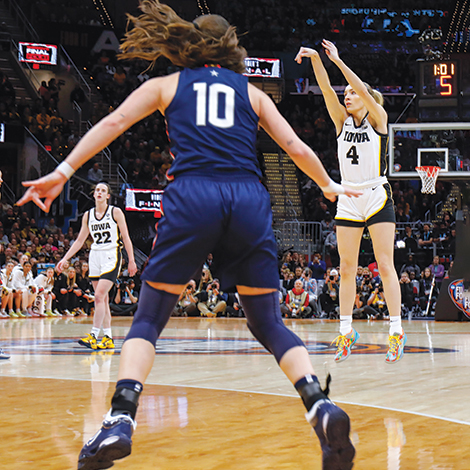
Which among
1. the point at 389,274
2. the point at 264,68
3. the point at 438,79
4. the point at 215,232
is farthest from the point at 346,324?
the point at 264,68

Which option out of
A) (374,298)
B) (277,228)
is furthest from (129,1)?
(374,298)

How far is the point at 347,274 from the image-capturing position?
6074 mm

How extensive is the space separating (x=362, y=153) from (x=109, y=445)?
4.17 metres

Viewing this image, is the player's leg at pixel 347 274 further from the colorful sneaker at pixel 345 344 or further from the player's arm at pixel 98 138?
the player's arm at pixel 98 138

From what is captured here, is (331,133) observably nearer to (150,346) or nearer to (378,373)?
(378,373)

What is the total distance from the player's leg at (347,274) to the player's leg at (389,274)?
0.18m

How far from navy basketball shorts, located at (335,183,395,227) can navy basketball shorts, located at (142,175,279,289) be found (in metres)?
3.24

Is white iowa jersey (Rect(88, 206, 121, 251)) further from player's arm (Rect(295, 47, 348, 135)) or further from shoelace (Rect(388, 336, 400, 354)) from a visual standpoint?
shoelace (Rect(388, 336, 400, 354))

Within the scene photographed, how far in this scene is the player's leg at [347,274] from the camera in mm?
6004

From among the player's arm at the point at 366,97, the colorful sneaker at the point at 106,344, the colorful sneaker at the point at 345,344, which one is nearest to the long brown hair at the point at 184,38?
the player's arm at the point at 366,97

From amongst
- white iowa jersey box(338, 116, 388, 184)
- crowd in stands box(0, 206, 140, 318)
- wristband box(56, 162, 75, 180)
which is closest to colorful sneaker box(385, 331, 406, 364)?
white iowa jersey box(338, 116, 388, 184)

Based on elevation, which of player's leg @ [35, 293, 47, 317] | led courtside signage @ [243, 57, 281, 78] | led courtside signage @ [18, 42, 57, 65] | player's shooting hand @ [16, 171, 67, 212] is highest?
led courtside signage @ [243, 57, 281, 78]

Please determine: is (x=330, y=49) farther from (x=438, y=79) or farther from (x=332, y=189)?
(x=438, y=79)

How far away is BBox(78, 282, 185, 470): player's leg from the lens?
7.86 ft
